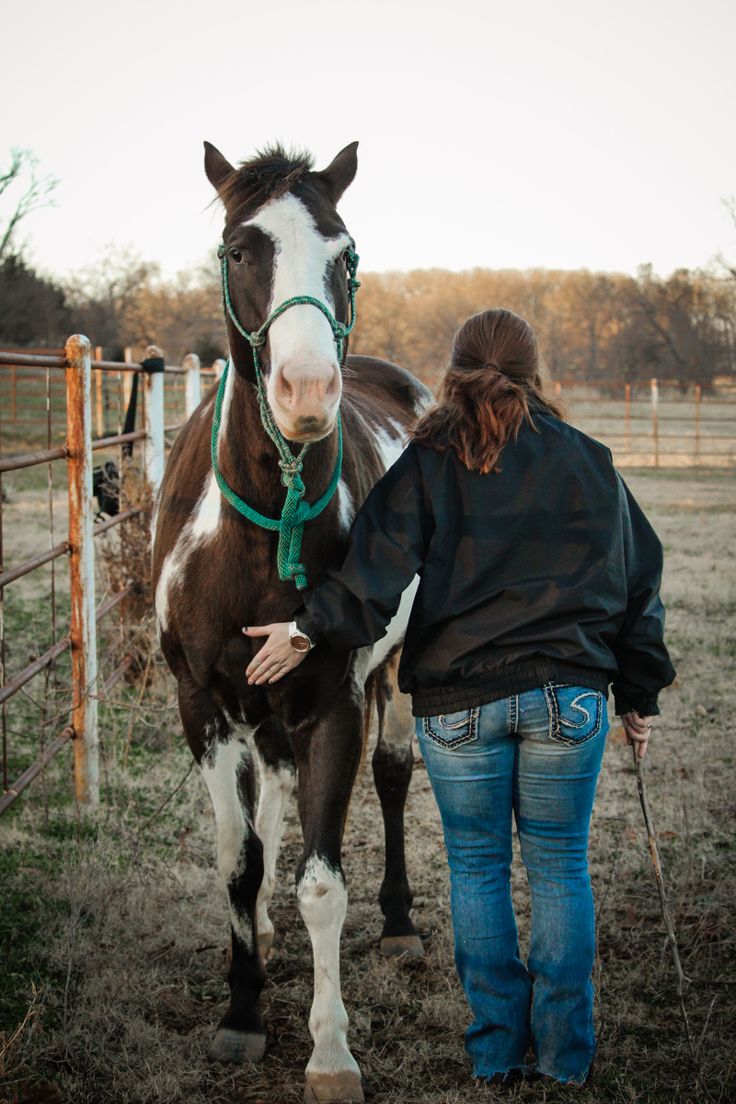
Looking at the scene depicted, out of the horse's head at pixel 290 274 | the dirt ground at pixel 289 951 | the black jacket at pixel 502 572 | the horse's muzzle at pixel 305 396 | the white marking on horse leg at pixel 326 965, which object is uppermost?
the horse's head at pixel 290 274

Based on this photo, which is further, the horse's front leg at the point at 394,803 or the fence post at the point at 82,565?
the fence post at the point at 82,565

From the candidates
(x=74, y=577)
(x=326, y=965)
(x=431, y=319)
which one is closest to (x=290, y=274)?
(x=326, y=965)

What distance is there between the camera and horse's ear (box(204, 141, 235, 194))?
259cm

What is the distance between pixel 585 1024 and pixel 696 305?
46690mm

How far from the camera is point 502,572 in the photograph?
88.2 inches

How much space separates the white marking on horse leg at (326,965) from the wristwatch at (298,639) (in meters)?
0.60

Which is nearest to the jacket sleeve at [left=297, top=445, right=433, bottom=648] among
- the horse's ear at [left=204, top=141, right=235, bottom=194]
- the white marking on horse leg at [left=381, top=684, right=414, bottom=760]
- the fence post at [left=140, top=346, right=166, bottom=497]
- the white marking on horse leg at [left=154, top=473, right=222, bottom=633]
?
the white marking on horse leg at [left=154, top=473, right=222, bottom=633]

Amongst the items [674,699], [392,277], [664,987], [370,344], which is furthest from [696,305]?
[664,987]

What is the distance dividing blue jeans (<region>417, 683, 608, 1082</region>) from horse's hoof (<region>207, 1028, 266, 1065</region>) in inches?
24.0

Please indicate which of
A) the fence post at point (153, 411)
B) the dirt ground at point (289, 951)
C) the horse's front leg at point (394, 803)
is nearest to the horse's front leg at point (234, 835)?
the dirt ground at point (289, 951)

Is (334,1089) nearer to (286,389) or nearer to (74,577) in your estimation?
(286,389)

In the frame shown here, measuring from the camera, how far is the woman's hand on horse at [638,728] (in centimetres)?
249

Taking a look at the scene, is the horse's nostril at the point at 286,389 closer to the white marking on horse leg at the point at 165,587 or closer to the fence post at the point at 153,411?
the white marking on horse leg at the point at 165,587

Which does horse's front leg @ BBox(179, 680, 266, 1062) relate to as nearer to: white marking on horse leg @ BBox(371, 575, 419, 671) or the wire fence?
white marking on horse leg @ BBox(371, 575, 419, 671)
